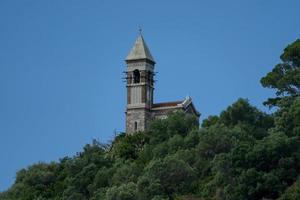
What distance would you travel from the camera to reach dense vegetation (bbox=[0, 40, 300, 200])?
7212cm

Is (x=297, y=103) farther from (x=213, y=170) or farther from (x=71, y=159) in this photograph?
(x=71, y=159)

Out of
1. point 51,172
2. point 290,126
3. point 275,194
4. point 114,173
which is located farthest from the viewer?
point 51,172

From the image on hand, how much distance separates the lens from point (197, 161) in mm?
82562

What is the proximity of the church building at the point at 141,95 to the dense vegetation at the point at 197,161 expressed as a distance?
24.0 ft

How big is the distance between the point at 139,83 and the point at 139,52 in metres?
3.09

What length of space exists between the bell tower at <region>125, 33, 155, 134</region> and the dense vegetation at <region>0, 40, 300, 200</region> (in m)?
7.63

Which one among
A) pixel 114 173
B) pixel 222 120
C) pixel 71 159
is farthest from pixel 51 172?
pixel 222 120

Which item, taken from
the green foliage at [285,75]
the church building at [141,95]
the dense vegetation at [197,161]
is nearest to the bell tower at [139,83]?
the church building at [141,95]

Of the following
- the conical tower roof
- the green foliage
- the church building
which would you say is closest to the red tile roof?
the church building

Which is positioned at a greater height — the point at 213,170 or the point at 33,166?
the point at 33,166

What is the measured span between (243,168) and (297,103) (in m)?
8.60

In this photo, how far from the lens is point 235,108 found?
88.2m

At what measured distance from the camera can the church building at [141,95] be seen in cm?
10925

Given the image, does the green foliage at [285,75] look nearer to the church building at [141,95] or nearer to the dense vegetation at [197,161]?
the dense vegetation at [197,161]
